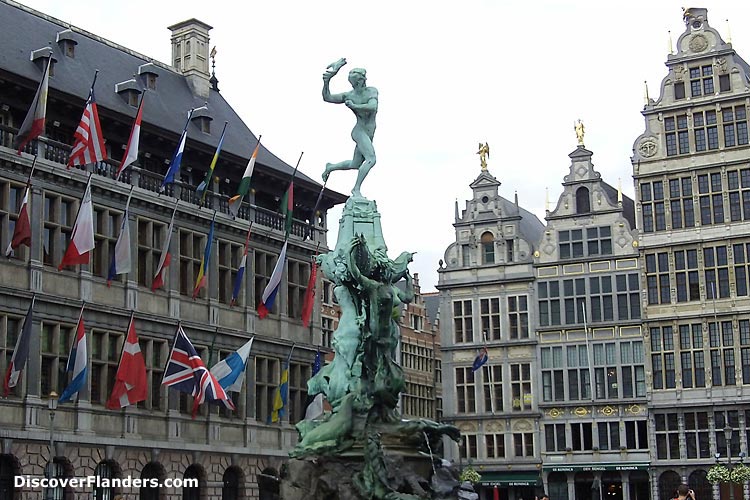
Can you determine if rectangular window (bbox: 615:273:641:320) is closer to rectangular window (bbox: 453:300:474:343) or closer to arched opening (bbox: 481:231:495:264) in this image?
arched opening (bbox: 481:231:495:264)

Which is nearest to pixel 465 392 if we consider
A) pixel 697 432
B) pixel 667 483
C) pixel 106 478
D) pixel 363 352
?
pixel 667 483

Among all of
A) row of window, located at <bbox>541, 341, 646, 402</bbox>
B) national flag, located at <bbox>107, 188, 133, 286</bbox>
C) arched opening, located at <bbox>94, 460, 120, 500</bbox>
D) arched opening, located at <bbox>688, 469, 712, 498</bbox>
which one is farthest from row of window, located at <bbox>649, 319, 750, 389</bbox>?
national flag, located at <bbox>107, 188, 133, 286</bbox>

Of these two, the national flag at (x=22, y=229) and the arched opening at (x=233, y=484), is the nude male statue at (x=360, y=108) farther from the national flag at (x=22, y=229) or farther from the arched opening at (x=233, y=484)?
the arched opening at (x=233, y=484)

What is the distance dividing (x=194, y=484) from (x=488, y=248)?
22.8m

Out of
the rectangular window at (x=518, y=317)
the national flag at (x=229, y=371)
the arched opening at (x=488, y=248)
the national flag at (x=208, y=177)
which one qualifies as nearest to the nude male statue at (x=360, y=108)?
the national flag at (x=208, y=177)

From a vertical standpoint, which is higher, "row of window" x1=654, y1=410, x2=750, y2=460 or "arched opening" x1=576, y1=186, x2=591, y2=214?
"arched opening" x1=576, y1=186, x2=591, y2=214

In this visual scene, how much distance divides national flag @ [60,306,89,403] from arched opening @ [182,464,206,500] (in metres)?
7.01

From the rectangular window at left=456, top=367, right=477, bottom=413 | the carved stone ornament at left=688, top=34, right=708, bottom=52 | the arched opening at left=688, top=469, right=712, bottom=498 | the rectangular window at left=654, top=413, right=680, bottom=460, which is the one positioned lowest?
the arched opening at left=688, top=469, right=712, bottom=498

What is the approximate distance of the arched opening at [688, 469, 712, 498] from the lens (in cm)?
4854

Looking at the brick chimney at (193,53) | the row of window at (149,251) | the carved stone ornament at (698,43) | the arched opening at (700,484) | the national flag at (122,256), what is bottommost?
the arched opening at (700,484)

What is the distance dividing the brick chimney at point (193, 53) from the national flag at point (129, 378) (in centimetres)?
1557

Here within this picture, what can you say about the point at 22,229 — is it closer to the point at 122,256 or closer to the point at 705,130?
the point at 122,256

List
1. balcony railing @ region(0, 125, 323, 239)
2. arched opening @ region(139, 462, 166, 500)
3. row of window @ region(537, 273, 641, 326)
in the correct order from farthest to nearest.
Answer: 1. row of window @ region(537, 273, 641, 326)
2. arched opening @ region(139, 462, 166, 500)
3. balcony railing @ region(0, 125, 323, 239)

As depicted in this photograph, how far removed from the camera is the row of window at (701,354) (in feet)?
160
